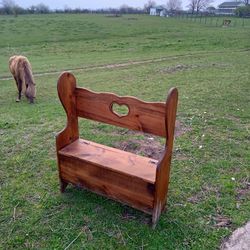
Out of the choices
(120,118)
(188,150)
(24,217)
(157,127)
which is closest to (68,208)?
(24,217)

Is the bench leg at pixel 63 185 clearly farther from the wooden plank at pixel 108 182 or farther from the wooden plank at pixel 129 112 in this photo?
the wooden plank at pixel 129 112

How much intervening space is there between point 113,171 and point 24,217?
108cm

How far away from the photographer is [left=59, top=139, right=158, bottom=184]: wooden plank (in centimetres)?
289

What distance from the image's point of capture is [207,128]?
5141 mm

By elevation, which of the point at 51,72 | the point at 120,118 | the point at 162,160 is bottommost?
the point at 51,72

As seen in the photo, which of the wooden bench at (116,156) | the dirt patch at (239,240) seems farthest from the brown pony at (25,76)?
the dirt patch at (239,240)

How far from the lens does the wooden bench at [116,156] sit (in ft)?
9.08

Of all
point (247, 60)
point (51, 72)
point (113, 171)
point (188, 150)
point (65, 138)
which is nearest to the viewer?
point (113, 171)

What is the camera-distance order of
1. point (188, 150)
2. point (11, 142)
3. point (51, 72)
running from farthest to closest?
point (51, 72), point (11, 142), point (188, 150)

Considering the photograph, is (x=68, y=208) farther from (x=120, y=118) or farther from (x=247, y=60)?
(x=247, y=60)

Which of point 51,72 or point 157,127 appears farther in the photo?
point 51,72

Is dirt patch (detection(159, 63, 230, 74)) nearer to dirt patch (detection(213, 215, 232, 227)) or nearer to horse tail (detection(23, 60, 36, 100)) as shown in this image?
horse tail (detection(23, 60, 36, 100))

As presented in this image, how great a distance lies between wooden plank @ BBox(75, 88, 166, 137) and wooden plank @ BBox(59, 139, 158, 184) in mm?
356

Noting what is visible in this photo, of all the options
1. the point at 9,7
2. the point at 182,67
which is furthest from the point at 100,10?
the point at 182,67
